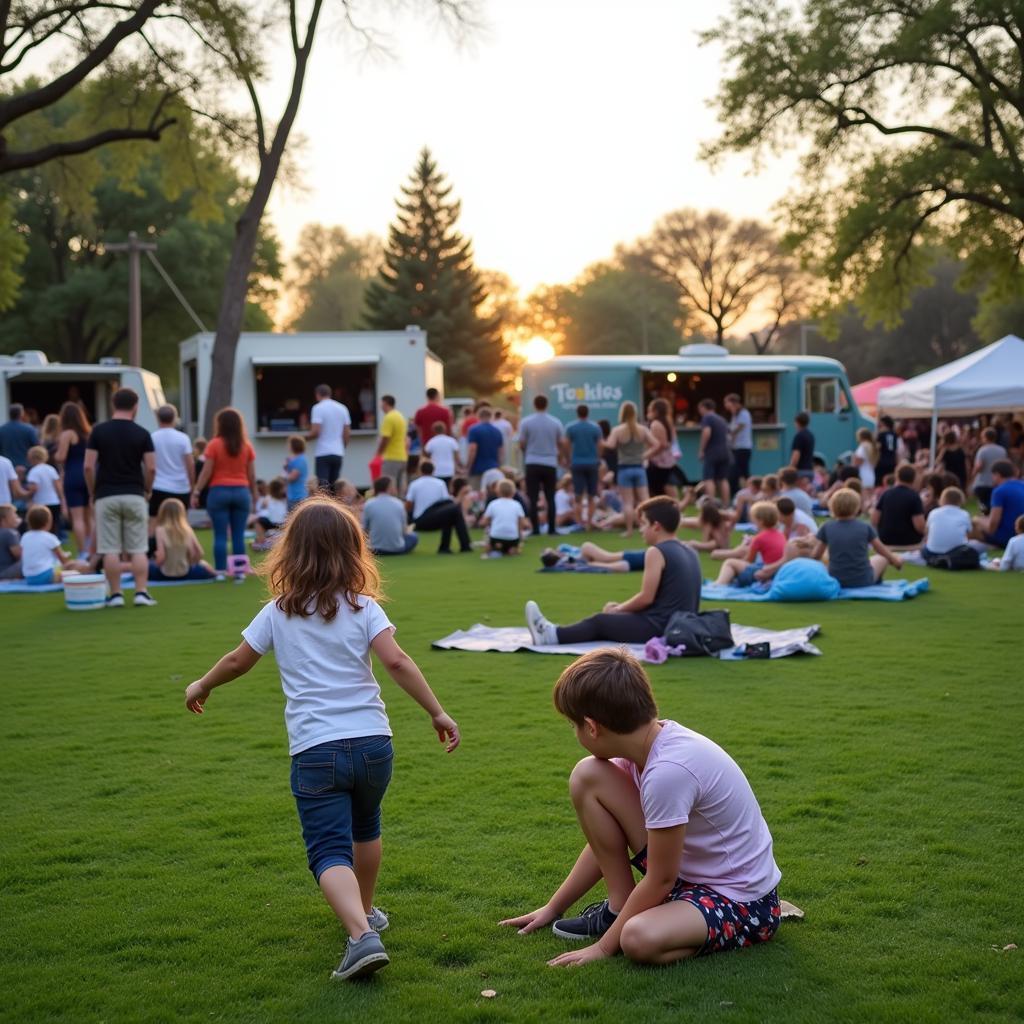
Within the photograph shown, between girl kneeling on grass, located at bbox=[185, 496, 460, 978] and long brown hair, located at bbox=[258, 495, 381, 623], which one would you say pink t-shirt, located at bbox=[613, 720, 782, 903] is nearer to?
girl kneeling on grass, located at bbox=[185, 496, 460, 978]

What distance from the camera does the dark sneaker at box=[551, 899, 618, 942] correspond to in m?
3.98

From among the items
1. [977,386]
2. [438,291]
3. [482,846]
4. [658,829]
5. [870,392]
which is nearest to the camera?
[658,829]

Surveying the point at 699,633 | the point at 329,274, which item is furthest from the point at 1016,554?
the point at 329,274

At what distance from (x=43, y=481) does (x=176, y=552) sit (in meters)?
3.41

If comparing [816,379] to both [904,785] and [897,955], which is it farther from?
[897,955]

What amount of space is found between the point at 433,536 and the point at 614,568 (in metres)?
6.77

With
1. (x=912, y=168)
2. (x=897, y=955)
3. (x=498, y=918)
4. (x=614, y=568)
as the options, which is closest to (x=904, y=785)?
(x=897, y=955)

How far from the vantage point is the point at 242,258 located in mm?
22984

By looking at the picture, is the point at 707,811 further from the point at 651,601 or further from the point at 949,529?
the point at 949,529

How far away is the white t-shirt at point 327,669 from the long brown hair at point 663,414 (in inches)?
597

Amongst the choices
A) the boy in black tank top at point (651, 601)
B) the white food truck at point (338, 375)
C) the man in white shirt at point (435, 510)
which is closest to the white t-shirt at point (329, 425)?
the man in white shirt at point (435, 510)

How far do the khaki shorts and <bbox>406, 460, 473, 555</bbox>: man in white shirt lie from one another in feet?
20.6

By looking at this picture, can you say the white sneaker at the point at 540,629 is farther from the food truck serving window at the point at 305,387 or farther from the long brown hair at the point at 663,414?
the food truck serving window at the point at 305,387

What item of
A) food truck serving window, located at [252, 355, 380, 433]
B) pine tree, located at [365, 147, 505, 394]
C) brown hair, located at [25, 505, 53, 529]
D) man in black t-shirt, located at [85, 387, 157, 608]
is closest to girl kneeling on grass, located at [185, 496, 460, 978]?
man in black t-shirt, located at [85, 387, 157, 608]
